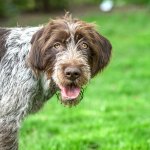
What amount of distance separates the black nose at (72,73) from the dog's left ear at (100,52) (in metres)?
0.47

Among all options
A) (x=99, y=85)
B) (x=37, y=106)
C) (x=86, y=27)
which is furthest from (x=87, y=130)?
(x=99, y=85)

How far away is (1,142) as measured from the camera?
6.62 meters

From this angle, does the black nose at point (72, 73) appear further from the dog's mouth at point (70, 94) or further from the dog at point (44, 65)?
the dog's mouth at point (70, 94)

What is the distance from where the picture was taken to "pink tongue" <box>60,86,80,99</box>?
6.07 metres

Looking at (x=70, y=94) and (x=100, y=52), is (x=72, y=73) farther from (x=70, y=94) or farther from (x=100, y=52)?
(x=100, y=52)

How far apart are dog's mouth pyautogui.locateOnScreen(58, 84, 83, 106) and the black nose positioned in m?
0.15

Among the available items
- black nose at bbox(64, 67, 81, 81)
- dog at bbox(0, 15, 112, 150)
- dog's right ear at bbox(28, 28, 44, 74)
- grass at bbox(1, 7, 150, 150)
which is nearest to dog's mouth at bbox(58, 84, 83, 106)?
dog at bbox(0, 15, 112, 150)

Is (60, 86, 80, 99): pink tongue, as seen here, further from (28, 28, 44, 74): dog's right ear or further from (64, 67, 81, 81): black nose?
(28, 28, 44, 74): dog's right ear

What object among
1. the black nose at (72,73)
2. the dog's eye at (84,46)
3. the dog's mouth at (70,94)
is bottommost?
the dog's mouth at (70,94)

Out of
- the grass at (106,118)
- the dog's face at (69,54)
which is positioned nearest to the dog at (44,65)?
the dog's face at (69,54)

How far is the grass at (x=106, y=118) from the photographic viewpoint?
323 inches

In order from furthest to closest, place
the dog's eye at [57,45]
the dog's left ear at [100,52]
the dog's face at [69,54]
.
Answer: the dog's left ear at [100,52] → the dog's eye at [57,45] → the dog's face at [69,54]

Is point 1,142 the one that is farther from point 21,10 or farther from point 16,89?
point 21,10

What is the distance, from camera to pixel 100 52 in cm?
630
